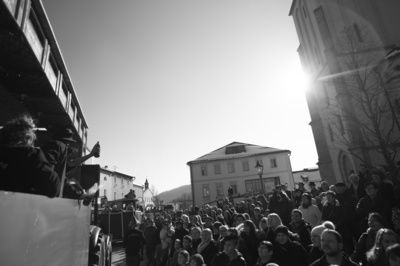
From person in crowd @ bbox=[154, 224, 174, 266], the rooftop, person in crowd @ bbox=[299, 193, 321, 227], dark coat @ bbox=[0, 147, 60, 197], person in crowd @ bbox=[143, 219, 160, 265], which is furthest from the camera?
the rooftop

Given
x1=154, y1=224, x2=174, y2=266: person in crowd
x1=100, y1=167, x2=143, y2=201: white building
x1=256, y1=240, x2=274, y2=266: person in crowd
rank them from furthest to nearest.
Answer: x1=100, y1=167, x2=143, y2=201: white building → x1=154, y1=224, x2=174, y2=266: person in crowd → x1=256, y1=240, x2=274, y2=266: person in crowd

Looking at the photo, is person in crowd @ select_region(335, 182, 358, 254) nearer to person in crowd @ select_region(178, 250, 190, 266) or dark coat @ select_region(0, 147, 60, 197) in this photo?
person in crowd @ select_region(178, 250, 190, 266)

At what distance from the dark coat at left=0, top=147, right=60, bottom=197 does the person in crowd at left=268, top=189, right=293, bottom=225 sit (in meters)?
7.95

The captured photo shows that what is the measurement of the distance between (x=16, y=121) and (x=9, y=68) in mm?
1654

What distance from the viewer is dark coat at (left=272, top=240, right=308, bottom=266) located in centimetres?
483

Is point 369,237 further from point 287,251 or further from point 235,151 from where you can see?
point 235,151

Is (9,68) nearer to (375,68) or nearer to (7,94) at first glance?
(7,94)

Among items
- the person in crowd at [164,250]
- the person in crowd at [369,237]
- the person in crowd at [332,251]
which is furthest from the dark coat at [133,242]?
the person in crowd at [369,237]

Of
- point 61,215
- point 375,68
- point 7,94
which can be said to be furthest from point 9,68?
point 375,68

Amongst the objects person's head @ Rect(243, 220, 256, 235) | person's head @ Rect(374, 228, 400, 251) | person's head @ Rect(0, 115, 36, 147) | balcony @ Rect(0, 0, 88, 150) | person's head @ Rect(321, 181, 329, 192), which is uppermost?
balcony @ Rect(0, 0, 88, 150)

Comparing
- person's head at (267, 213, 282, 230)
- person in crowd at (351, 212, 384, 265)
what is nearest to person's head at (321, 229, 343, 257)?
person in crowd at (351, 212, 384, 265)

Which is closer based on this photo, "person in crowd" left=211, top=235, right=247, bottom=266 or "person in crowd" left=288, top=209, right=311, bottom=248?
"person in crowd" left=211, top=235, right=247, bottom=266

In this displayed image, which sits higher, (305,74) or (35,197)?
(305,74)

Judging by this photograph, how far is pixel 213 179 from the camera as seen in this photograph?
45219 millimetres
